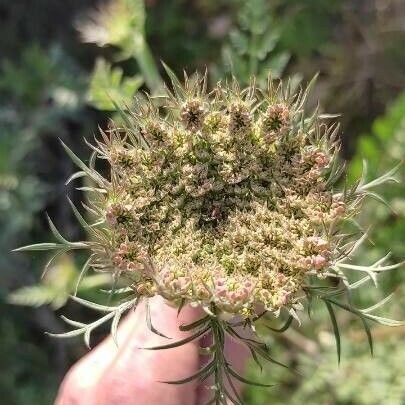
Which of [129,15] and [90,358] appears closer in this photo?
[90,358]

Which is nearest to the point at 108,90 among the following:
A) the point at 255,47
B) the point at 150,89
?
the point at 255,47

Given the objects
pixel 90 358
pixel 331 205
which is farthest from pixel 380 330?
pixel 331 205

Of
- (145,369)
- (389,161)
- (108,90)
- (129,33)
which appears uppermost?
(129,33)

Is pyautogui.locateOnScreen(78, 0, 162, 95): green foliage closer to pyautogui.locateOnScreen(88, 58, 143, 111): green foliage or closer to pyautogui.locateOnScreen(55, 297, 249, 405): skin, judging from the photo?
pyautogui.locateOnScreen(88, 58, 143, 111): green foliage

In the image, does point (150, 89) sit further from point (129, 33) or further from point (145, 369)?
point (145, 369)

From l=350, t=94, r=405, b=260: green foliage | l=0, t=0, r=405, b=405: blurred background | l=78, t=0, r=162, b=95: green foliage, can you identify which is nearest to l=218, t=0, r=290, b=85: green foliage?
l=78, t=0, r=162, b=95: green foliage

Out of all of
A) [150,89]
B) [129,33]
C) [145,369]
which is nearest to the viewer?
[145,369]

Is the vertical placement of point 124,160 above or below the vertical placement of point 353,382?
above

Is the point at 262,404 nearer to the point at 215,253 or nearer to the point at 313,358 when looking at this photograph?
the point at 313,358
